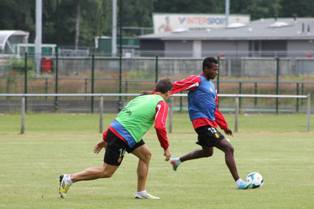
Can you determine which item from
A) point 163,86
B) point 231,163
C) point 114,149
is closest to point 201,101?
point 231,163

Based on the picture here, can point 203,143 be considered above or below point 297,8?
below

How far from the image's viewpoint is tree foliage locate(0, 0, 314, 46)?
8625 cm

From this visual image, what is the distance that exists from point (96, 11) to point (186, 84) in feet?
236

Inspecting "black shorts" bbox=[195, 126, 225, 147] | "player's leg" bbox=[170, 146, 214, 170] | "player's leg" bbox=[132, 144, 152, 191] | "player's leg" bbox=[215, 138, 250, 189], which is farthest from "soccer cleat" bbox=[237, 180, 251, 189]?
"player's leg" bbox=[132, 144, 152, 191]

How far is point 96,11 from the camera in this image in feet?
283

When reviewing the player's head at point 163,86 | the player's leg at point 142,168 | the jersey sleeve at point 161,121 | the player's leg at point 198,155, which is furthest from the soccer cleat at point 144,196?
the player's leg at point 198,155

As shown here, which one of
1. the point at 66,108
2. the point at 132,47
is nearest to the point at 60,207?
the point at 66,108

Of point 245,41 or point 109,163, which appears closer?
point 109,163

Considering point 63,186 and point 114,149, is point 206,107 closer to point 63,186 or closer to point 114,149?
point 114,149

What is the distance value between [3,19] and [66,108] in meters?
50.7

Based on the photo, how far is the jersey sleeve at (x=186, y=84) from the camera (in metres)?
14.8

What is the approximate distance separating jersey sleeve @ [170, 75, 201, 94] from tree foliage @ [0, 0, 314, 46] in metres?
51.7

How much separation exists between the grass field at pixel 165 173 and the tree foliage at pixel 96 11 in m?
40.9

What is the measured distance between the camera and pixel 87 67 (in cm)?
4362
